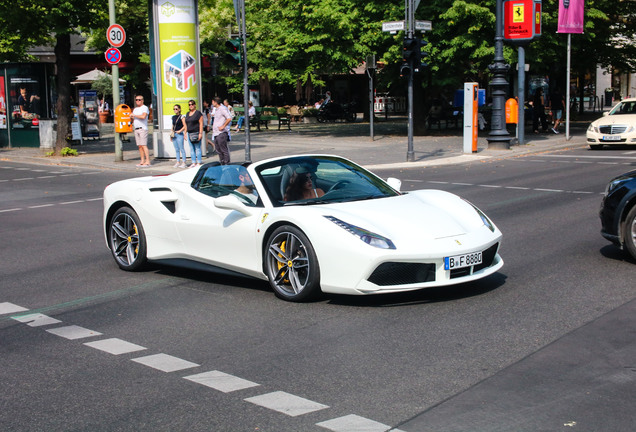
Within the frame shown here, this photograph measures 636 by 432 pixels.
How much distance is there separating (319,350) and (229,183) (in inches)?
116

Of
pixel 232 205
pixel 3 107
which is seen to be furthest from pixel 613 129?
pixel 3 107

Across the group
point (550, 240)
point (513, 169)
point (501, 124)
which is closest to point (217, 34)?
point (501, 124)

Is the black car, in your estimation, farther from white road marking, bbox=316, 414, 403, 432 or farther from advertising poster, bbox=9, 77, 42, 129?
advertising poster, bbox=9, 77, 42, 129

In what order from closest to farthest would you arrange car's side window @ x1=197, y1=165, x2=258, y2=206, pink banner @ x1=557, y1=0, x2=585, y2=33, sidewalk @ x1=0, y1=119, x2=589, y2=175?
car's side window @ x1=197, y1=165, x2=258, y2=206 → sidewalk @ x1=0, y1=119, x2=589, y2=175 → pink banner @ x1=557, y1=0, x2=585, y2=33

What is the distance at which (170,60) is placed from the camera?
2562 centimetres

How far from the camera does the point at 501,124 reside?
2650 centimetres

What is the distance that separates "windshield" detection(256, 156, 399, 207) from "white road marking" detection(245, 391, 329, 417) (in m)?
2.96

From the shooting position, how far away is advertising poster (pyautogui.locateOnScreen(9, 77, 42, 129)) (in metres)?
30.9

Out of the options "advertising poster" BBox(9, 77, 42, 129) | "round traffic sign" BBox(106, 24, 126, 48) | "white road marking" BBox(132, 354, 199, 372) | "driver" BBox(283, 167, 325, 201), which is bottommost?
"white road marking" BBox(132, 354, 199, 372)

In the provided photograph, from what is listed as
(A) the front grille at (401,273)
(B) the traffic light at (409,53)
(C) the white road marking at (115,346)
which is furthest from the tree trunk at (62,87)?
(A) the front grille at (401,273)

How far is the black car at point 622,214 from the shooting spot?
8.41 metres

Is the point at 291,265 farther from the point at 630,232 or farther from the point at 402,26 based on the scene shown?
the point at 402,26

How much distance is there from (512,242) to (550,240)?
19.9 inches

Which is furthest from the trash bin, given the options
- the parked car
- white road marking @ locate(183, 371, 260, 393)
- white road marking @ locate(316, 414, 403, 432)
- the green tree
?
white road marking @ locate(316, 414, 403, 432)
